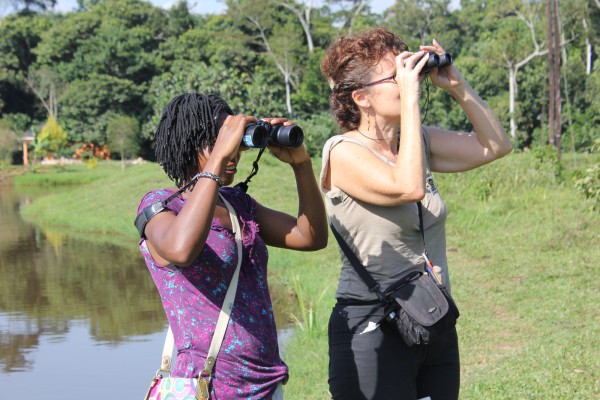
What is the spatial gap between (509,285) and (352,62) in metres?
4.54

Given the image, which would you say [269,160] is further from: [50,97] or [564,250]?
[50,97]

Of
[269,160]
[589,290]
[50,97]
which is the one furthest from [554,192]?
[50,97]

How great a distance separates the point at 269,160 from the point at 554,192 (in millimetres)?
8506

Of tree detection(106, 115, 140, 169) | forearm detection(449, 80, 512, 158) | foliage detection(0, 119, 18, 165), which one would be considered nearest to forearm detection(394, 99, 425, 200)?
forearm detection(449, 80, 512, 158)

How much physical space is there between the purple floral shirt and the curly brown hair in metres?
0.55

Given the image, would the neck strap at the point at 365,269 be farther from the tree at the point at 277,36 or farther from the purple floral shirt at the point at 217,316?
the tree at the point at 277,36

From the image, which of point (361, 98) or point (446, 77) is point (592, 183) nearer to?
point (446, 77)

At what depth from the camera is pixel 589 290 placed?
5.86 metres

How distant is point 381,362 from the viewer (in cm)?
218

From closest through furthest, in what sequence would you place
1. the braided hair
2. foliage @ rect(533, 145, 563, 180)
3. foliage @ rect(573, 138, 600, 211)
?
1. the braided hair
2. foliage @ rect(573, 138, 600, 211)
3. foliage @ rect(533, 145, 563, 180)

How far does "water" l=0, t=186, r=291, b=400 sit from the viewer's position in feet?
20.4

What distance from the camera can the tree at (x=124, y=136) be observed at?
32.6 metres

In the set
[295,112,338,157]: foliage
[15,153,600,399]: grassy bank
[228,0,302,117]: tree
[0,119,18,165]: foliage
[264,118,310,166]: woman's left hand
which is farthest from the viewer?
[228,0,302,117]: tree

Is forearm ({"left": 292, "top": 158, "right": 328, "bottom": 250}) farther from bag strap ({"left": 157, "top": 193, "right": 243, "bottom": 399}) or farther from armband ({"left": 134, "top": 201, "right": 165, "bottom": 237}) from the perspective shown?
armband ({"left": 134, "top": 201, "right": 165, "bottom": 237})
